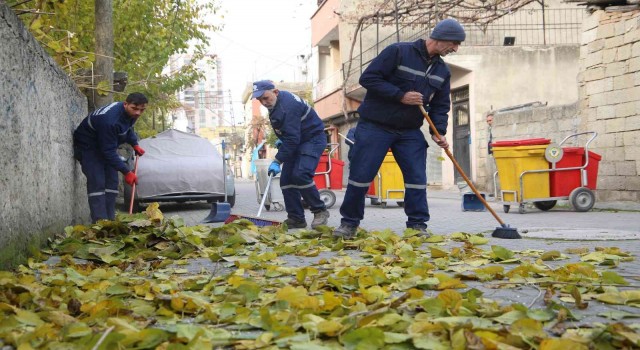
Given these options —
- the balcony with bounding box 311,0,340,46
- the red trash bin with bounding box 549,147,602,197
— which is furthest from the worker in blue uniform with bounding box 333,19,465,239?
the balcony with bounding box 311,0,340,46

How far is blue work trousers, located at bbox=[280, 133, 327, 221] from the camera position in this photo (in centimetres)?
848

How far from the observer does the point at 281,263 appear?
5129 mm

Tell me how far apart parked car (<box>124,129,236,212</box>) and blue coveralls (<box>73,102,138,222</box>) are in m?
4.44

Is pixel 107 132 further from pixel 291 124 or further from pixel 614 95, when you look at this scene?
pixel 614 95

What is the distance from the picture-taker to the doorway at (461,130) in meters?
22.8

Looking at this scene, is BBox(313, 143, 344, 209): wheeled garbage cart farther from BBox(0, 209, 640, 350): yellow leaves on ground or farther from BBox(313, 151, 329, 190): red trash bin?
BBox(0, 209, 640, 350): yellow leaves on ground

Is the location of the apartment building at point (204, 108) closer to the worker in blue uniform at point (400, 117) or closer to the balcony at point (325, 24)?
the balcony at point (325, 24)

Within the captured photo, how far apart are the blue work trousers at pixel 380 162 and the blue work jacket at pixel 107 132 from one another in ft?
9.63

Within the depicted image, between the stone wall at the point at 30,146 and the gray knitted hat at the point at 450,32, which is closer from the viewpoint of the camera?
the stone wall at the point at 30,146

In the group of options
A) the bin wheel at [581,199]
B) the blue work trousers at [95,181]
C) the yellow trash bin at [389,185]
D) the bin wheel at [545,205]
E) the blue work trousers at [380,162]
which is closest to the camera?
the blue work trousers at [380,162]

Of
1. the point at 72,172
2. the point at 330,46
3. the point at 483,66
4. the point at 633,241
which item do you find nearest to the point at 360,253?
the point at 633,241

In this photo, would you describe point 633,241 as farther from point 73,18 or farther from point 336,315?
point 73,18

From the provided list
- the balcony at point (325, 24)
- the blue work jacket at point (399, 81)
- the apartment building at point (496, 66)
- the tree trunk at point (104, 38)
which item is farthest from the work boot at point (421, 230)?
the balcony at point (325, 24)

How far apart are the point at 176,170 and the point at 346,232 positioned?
7.85 meters
